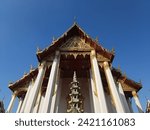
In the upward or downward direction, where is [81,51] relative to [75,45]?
downward

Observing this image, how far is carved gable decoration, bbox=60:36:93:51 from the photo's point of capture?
14.3 metres

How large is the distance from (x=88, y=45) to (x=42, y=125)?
31.2 ft

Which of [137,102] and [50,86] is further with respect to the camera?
[137,102]

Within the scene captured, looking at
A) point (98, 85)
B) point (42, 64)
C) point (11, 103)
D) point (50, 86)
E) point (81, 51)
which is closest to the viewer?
point (50, 86)

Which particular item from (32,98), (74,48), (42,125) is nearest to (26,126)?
(42,125)

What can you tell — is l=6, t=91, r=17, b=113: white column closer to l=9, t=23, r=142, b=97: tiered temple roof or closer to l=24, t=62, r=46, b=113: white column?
l=9, t=23, r=142, b=97: tiered temple roof

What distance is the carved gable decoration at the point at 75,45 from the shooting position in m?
14.3

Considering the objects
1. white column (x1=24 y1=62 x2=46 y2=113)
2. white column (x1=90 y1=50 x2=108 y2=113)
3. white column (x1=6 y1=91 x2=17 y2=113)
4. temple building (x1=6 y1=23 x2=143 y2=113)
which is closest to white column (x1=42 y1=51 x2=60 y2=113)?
temple building (x1=6 y1=23 x2=143 y2=113)

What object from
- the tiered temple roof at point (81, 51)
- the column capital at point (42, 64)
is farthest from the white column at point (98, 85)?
the column capital at point (42, 64)

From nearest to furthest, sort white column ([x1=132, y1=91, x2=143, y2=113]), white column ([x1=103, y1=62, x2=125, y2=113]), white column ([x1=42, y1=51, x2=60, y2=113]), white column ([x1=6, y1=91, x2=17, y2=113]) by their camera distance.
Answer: white column ([x1=42, y1=51, x2=60, y2=113]) → white column ([x1=103, y1=62, x2=125, y2=113]) → white column ([x1=132, y1=91, x2=143, y2=113]) → white column ([x1=6, y1=91, x2=17, y2=113])

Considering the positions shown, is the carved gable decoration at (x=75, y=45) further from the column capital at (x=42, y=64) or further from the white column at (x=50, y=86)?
the column capital at (x=42, y=64)

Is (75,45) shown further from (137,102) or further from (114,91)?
(137,102)

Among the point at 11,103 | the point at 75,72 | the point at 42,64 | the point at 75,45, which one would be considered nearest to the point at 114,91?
the point at 75,72

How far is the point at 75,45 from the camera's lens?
14555mm
